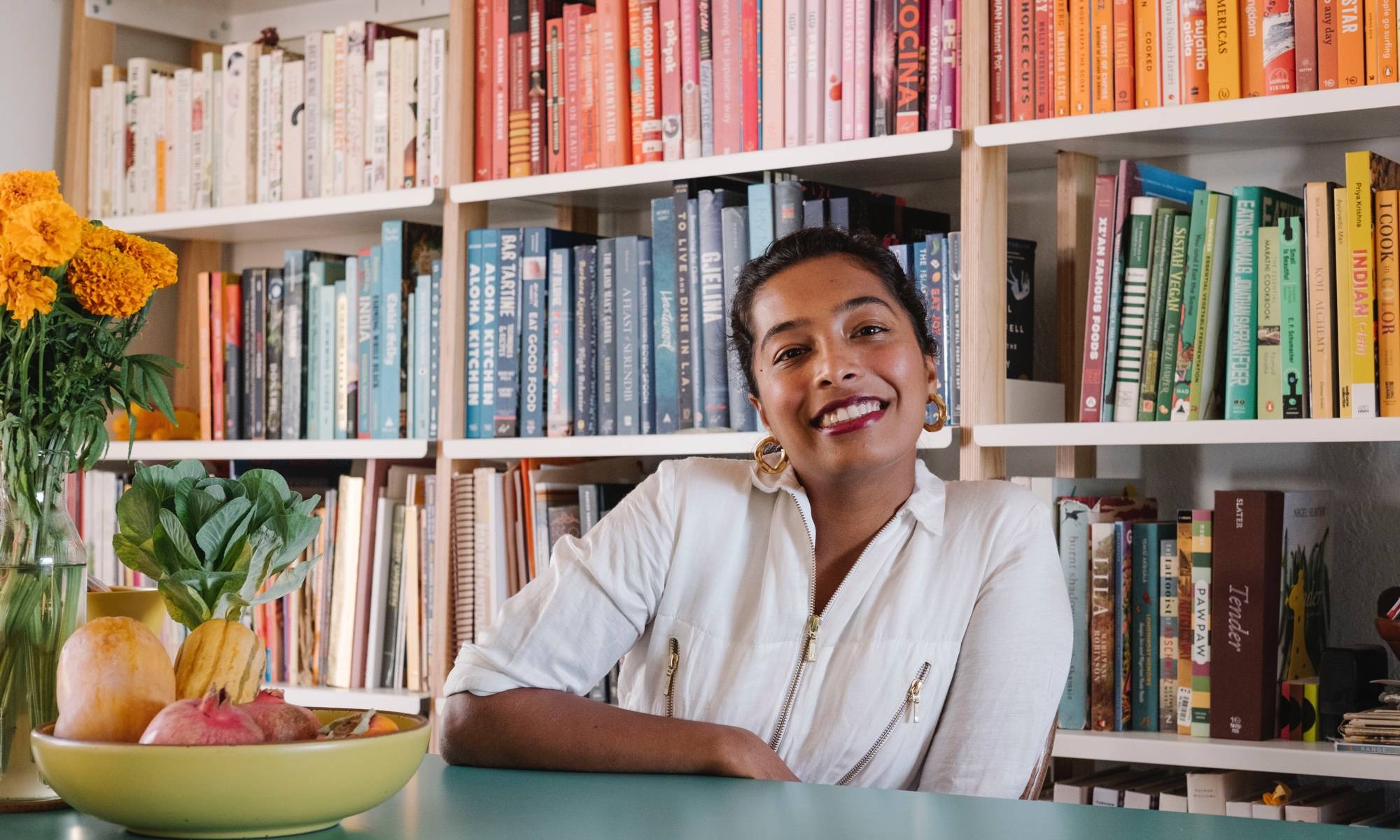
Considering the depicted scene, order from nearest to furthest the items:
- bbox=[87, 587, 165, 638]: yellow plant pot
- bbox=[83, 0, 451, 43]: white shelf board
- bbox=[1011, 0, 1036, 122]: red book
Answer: bbox=[87, 587, 165, 638]: yellow plant pot, bbox=[1011, 0, 1036, 122]: red book, bbox=[83, 0, 451, 43]: white shelf board

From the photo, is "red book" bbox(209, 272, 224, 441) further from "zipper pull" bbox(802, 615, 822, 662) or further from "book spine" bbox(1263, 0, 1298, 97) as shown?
"book spine" bbox(1263, 0, 1298, 97)

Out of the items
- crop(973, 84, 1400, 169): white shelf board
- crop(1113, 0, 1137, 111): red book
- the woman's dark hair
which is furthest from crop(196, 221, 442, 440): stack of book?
crop(1113, 0, 1137, 111): red book

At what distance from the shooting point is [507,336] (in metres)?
2.17

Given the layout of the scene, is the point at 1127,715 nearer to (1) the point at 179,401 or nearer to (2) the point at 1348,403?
(2) the point at 1348,403

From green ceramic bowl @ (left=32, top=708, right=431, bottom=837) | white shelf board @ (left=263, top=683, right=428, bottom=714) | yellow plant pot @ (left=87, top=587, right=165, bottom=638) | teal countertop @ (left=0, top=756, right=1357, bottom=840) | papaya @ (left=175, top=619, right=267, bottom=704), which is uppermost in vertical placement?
yellow plant pot @ (left=87, top=587, right=165, bottom=638)

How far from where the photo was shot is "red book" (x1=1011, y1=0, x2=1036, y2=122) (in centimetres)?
178

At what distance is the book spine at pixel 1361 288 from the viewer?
62.1 inches

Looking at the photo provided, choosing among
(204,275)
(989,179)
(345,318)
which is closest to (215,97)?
(204,275)

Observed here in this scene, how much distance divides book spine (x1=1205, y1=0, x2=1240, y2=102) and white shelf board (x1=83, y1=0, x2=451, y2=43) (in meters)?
1.39

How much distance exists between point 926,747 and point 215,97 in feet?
5.88

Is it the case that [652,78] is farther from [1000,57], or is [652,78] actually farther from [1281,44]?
[1281,44]

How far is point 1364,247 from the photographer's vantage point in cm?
158

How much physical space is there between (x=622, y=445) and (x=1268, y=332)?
0.85 m

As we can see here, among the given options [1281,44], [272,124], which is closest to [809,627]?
[1281,44]
